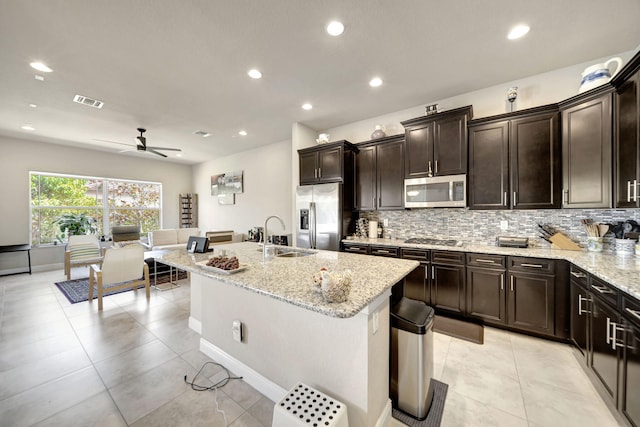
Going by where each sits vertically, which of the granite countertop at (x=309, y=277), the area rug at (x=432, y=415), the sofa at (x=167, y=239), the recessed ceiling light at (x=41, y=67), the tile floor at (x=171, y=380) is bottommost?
the area rug at (x=432, y=415)

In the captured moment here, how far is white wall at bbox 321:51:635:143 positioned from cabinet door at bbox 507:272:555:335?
2027mm

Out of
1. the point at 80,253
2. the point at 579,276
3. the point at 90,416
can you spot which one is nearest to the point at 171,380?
the point at 90,416

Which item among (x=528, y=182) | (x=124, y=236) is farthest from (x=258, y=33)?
(x=124, y=236)

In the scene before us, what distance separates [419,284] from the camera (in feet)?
9.82

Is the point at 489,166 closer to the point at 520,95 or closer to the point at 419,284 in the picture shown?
the point at 520,95

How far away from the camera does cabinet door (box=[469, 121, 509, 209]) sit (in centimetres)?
270

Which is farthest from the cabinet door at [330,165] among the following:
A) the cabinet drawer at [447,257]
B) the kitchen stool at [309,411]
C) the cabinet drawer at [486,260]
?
the kitchen stool at [309,411]

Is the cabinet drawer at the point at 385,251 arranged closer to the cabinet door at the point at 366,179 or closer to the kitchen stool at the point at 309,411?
the cabinet door at the point at 366,179

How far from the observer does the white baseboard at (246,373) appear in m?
1.65

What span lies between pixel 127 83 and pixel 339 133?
314 cm

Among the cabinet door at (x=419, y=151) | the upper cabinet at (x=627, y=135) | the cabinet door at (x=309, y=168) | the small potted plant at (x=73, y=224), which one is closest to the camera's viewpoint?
the upper cabinet at (x=627, y=135)

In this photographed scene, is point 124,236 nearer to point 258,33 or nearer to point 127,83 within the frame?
point 127,83

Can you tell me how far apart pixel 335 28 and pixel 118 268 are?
408 centimetres

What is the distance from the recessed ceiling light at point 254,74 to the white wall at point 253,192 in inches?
97.7
